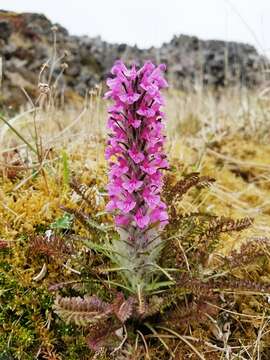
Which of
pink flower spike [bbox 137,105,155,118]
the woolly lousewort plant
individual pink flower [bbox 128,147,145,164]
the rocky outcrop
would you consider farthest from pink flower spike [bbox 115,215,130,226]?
the rocky outcrop

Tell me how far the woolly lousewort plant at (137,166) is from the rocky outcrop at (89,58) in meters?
7.06

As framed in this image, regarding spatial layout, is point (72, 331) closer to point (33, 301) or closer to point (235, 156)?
point (33, 301)

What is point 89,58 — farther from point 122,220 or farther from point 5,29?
point 122,220

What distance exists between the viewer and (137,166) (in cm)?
213

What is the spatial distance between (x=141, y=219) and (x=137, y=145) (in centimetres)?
28

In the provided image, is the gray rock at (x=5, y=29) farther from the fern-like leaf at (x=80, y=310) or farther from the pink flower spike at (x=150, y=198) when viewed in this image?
the fern-like leaf at (x=80, y=310)

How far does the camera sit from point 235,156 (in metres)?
4.66

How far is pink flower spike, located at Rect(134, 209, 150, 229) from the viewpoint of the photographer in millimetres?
2115

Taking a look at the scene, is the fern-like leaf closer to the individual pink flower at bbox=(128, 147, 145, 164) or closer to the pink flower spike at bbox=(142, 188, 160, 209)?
the pink flower spike at bbox=(142, 188, 160, 209)

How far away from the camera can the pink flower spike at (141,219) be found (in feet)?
6.94

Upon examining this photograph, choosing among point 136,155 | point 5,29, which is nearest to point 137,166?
point 136,155

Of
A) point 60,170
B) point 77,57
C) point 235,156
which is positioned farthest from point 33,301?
point 77,57

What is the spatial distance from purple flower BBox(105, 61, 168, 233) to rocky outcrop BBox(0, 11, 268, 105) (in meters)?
7.07

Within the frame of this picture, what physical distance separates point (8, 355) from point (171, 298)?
72cm
